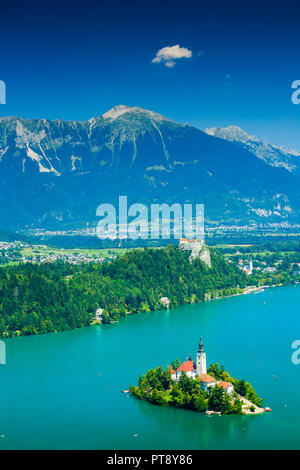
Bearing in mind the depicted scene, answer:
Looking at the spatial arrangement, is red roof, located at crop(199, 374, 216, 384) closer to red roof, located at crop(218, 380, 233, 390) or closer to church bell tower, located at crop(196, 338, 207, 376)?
red roof, located at crop(218, 380, 233, 390)

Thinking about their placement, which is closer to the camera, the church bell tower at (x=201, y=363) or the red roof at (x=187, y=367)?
the church bell tower at (x=201, y=363)

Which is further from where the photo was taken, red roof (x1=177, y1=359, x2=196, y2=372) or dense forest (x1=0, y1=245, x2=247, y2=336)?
dense forest (x1=0, y1=245, x2=247, y2=336)

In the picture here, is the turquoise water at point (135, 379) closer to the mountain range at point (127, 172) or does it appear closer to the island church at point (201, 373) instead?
the island church at point (201, 373)

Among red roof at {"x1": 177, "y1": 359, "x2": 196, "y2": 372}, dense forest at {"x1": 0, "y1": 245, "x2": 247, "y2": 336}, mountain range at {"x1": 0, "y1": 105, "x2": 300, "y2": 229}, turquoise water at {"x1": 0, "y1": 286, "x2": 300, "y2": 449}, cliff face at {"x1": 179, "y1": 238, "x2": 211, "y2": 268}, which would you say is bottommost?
turquoise water at {"x1": 0, "y1": 286, "x2": 300, "y2": 449}

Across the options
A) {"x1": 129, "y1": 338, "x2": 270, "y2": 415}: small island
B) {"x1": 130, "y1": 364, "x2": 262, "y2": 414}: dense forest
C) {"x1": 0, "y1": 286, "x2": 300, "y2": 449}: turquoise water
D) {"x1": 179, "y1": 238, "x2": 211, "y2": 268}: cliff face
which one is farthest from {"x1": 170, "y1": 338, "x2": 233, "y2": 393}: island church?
{"x1": 179, "y1": 238, "x2": 211, "y2": 268}: cliff face

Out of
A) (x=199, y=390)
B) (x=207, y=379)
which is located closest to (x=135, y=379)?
(x=199, y=390)

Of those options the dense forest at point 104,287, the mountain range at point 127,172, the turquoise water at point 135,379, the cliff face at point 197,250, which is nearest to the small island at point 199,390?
the turquoise water at point 135,379

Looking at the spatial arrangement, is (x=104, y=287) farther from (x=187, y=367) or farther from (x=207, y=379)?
(x=207, y=379)
